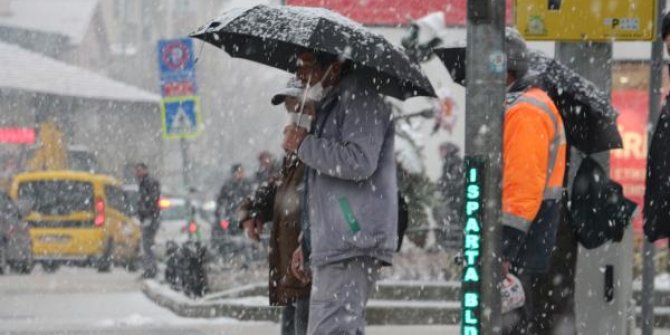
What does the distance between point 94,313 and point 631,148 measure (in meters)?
9.62

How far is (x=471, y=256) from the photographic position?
22.1ft

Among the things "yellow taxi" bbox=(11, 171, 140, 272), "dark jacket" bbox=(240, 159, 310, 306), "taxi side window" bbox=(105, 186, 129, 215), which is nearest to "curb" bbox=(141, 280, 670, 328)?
"dark jacket" bbox=(240, 159, 310, 306)

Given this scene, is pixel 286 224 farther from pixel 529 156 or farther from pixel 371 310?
pixel 371 310

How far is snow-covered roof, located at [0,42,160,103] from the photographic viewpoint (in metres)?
52.3

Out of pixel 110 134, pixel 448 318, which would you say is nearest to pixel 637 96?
pixel 448 318

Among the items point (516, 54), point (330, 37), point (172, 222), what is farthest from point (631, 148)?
point (330, 37)

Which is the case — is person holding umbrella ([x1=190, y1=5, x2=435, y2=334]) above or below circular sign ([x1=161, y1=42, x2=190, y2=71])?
below

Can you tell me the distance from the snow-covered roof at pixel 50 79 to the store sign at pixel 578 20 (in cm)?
4289

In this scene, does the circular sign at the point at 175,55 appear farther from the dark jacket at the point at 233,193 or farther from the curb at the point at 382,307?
the dark jacket at the point at 233,193

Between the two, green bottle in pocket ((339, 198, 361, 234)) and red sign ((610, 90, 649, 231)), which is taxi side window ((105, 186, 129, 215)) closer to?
red sign ((610, 90, 649, 231))

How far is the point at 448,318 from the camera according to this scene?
14.3 m

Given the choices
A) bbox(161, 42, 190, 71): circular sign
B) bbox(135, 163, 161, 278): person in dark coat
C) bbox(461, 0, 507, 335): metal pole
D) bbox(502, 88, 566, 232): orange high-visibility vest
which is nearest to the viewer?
bbox(461, 0, 507, 335): metal pole

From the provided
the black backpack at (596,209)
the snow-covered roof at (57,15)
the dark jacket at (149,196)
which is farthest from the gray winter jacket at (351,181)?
the snow-covered roof at (57,15)

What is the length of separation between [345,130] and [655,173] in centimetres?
128
